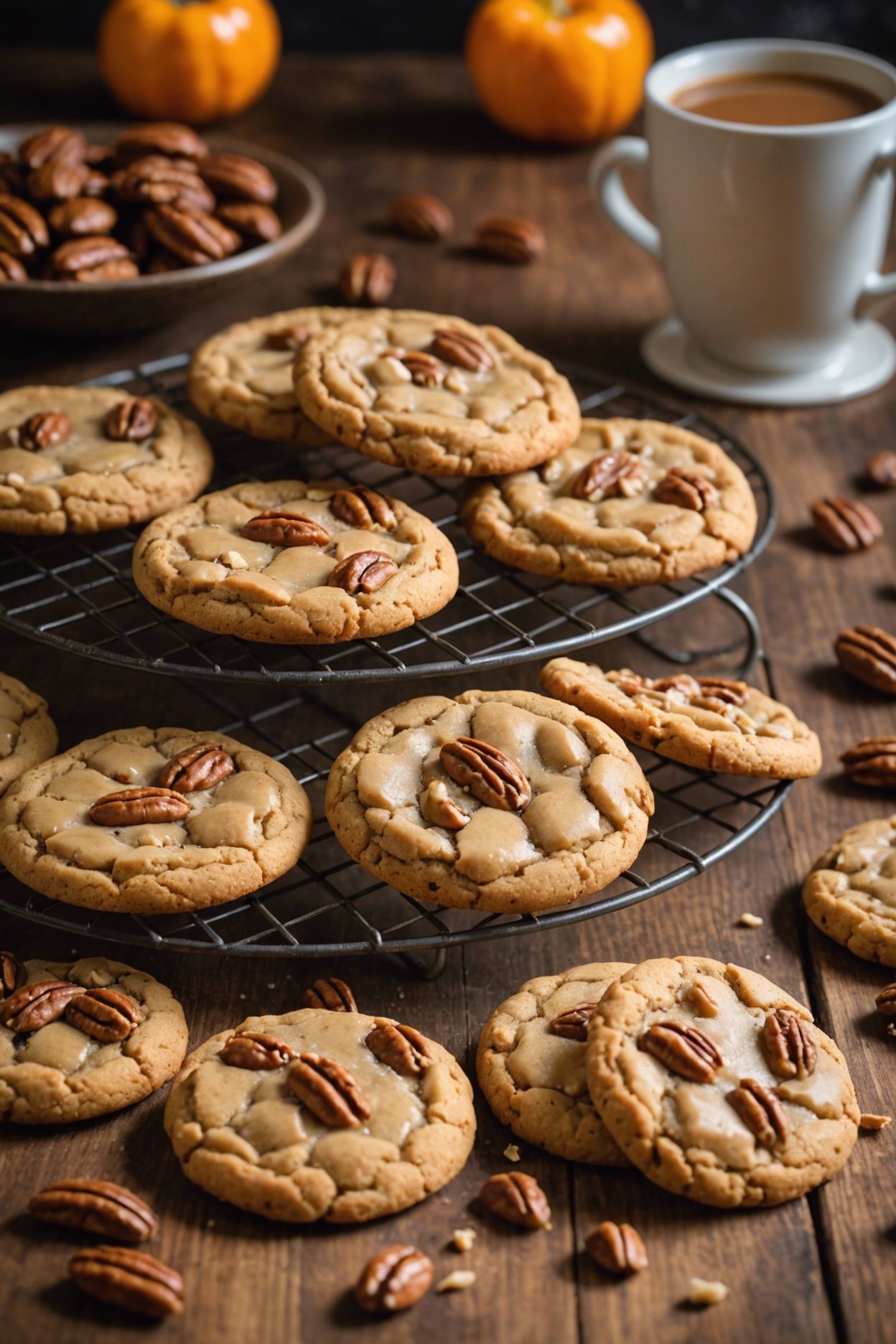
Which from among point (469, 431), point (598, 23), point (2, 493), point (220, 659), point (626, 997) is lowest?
point (220, 659)

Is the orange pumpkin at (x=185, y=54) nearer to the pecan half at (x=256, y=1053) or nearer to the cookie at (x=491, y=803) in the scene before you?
the cookie at (x=491, y=803)

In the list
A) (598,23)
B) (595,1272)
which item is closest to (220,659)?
(595,1272)

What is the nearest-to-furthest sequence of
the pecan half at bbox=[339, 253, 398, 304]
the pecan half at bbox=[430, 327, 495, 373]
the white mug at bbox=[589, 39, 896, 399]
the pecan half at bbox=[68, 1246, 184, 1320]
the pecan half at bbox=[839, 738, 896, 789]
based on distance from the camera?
1. the pecan half at bbox=[68, 1246, 184, 1320]
2. the pecan half at bbox=[839, 738, 896, 789]
3. the pecan half at bbox=[430, 327, 495, 373]
4. the white mug at bbox=[589, 39, 896, 399]
5. the pecan half at bbox=[339, 253, 398, 304]

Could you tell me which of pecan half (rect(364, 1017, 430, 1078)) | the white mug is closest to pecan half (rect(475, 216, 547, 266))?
the white mug

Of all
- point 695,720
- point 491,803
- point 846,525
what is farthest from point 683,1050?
point 846,525

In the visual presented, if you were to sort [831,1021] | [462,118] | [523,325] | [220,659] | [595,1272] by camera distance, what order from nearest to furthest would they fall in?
[595,1272]
[831,1021]
[220,659]
[523,325]
[462,118]

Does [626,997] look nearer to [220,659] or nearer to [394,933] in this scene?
[394,933]

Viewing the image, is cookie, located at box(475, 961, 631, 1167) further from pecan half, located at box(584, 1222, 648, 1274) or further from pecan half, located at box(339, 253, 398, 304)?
pecan half, located at box(339, 253, 398, 304)
